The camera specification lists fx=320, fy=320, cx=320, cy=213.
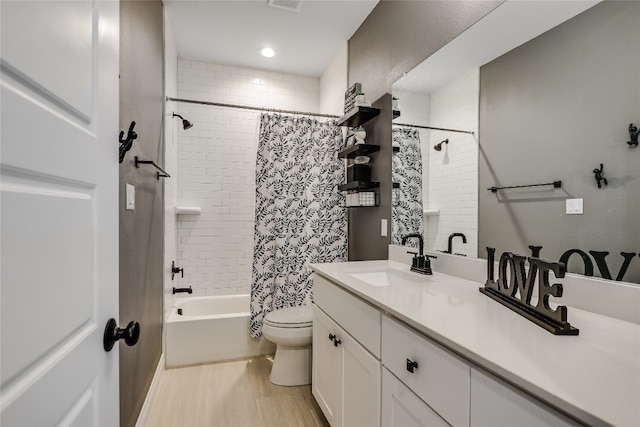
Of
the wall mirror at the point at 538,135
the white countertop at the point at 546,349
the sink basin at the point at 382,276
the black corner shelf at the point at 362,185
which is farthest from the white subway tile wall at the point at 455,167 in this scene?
the black corner shelf at the point at 362,185

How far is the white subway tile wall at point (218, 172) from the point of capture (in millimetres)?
3258

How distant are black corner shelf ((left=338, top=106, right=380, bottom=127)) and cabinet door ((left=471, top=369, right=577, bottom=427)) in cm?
192

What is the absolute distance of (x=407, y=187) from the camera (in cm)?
204

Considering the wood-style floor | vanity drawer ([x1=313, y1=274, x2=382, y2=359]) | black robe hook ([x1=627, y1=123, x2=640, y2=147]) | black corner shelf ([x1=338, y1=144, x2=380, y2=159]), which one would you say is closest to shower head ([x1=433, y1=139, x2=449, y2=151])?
black corner shelf ([x1=338, y1=144, x2=380, y2=159])

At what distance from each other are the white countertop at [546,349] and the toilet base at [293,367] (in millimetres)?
1295

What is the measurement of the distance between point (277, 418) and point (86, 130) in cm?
188

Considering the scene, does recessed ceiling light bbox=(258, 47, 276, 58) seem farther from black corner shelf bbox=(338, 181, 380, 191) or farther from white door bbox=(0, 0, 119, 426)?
white door bbox=(0, 0, 119, 426)

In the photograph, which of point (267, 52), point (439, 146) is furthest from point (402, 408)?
point (267, 52)

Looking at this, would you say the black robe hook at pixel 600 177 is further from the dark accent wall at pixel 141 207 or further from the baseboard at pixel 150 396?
the baseboard at pixel 150 396

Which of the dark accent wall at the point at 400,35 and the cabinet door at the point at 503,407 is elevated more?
the dark accent wall at the point at 400,35

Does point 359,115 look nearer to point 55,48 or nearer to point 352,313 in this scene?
point 352,313

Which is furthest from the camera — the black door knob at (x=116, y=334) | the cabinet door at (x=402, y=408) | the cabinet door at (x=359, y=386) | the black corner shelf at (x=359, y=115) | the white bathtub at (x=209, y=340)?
the white bathtub at (x=209, y=340)

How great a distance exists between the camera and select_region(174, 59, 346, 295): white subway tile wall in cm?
326

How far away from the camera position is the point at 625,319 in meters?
0.92
